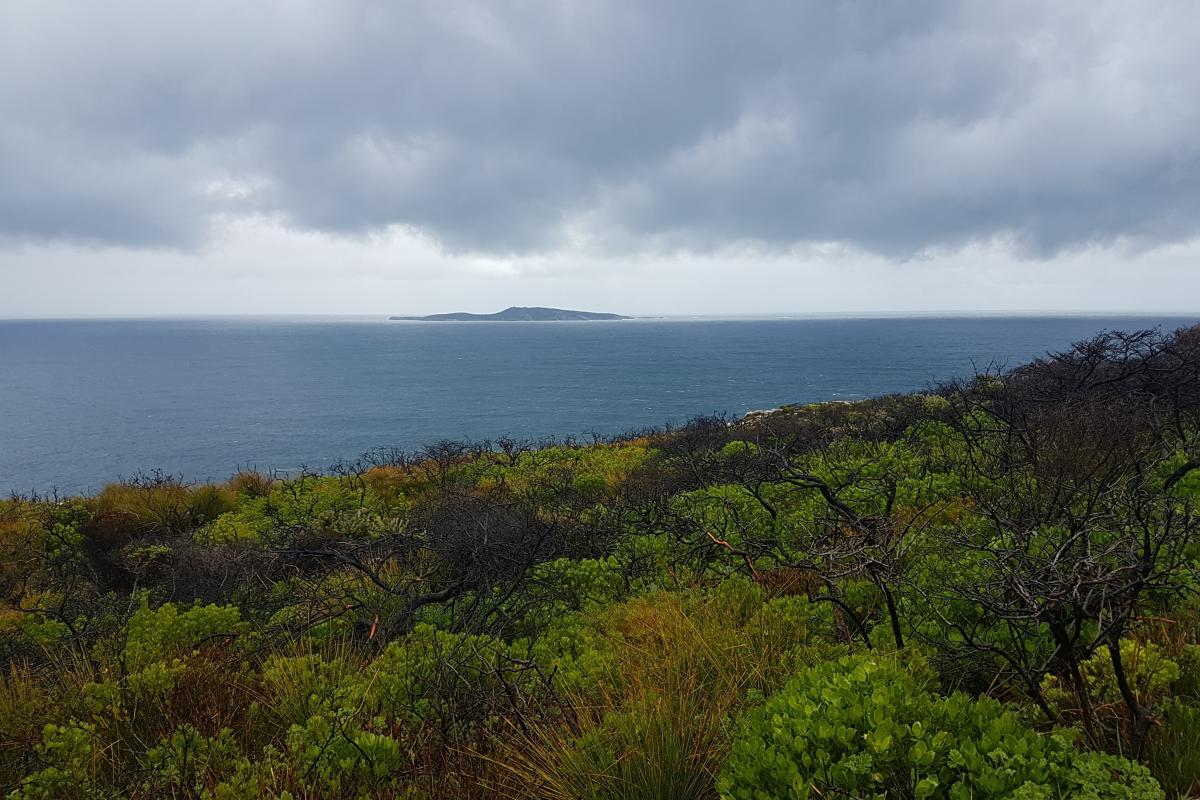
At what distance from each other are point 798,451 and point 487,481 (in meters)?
7.23

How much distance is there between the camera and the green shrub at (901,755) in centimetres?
215

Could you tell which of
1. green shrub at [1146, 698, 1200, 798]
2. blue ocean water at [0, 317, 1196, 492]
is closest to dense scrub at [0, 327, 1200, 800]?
green shrub at [1146, 698, 1200, 798]

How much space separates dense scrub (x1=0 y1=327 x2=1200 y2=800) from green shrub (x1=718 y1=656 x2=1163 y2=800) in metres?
0.01

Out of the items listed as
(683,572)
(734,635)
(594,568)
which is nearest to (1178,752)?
(734,635)

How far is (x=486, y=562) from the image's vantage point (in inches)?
255

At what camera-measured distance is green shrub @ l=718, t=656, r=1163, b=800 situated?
215 centimetres

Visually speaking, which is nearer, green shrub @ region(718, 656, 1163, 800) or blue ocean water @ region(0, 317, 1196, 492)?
green shrub @ region(718, 656, 1163, 800)

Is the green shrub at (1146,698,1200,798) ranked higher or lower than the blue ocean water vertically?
higher

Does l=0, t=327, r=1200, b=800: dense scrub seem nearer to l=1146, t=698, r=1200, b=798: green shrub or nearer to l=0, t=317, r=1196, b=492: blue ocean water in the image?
l=1146, t=698, r=1200, b=798: green shrub

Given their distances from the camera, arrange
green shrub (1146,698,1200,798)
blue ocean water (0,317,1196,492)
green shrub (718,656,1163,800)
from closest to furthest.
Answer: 1. green shrub (718,656,1163,800)
2. green shrub (1146,698,1200,798)
3. blue ocean water (0,317,1196,492)

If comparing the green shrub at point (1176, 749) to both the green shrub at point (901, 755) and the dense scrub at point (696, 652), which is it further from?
the green shrub at point (901, 755)

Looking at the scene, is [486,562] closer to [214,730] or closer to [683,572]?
[683,572]

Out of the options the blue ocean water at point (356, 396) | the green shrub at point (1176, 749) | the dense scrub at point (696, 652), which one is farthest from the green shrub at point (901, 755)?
the blue ocean water at point (356, 396)

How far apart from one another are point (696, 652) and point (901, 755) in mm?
1991
